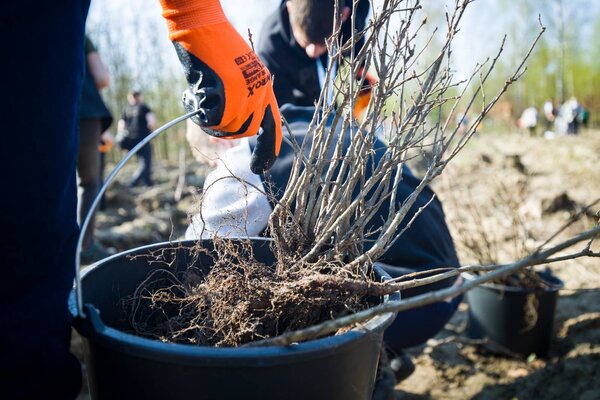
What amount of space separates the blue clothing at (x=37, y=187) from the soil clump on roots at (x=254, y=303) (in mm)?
182

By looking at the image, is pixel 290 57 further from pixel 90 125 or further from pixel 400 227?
pixel 90 125

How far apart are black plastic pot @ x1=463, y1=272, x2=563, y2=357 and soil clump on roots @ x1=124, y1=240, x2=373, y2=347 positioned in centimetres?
172

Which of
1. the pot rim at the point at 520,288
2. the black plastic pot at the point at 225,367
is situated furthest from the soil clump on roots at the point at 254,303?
the pot rim at the point at 520,288

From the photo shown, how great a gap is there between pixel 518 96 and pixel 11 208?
2949cm

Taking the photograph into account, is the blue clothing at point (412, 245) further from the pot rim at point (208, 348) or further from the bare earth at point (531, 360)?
the pot rim at point (208, 348)

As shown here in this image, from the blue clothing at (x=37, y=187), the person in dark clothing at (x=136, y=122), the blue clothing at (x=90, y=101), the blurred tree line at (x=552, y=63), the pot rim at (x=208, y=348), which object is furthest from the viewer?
the blurred tree line at (x=552, y=63)

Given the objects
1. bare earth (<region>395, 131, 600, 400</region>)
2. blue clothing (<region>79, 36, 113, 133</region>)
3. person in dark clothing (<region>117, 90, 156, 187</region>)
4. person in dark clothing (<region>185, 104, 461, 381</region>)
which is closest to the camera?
person in dark clothing (<region>185, 104, 461, 381</region>)

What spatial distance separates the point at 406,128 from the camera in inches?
48.3

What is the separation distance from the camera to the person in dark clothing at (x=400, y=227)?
1599 millimetres

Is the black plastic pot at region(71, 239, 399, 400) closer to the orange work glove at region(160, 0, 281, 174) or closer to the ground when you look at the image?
the ground

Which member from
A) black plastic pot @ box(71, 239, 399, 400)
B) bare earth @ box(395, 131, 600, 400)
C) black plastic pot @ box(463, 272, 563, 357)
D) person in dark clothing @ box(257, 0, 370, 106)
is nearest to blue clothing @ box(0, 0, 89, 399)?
black plastic pot @ box(71, 239, 399, 400)

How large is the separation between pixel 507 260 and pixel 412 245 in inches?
90.3

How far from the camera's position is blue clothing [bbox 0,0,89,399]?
0.94 meters

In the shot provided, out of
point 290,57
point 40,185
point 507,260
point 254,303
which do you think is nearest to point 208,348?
point 254,303
